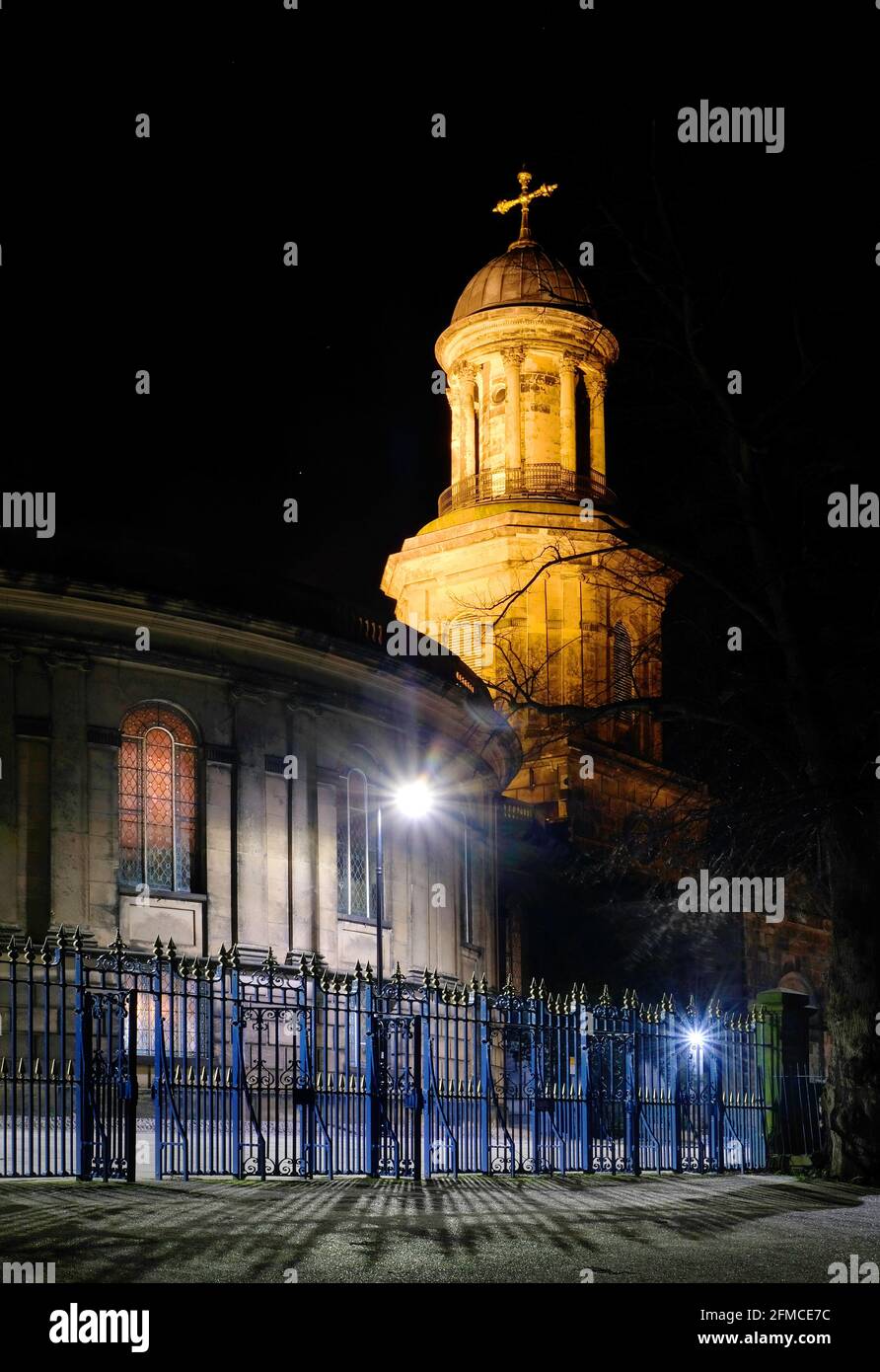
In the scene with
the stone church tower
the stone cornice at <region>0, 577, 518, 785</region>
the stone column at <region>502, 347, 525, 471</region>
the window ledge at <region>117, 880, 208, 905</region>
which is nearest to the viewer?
the stone cornice at <region>0, 577, 518, 785</region>

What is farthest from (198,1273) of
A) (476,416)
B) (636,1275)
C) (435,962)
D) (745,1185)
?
(476,416)

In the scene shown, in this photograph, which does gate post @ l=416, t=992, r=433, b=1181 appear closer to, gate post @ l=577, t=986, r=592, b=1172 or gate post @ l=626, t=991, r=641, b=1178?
gate post @ l=577, t=986, r=592, b=1172

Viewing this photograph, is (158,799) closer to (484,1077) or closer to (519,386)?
(484,1077)

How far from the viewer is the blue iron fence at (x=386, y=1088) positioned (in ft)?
56.9

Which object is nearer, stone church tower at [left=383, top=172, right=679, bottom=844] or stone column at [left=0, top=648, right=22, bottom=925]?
stone column at [left=0, top=648, right=22, bottom=925]

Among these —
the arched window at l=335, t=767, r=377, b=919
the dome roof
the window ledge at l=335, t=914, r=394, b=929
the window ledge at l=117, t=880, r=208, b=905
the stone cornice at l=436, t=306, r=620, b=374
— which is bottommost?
the window ledge at l=335, t=914, r=394, b=929

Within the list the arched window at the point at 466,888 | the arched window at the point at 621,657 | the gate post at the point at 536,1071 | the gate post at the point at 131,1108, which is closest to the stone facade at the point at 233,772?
the arched window at the point at 466,888

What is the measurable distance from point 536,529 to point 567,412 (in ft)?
16.2

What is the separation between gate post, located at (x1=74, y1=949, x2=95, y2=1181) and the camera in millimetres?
16906

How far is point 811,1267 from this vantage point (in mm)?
11992

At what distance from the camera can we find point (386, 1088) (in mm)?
19500

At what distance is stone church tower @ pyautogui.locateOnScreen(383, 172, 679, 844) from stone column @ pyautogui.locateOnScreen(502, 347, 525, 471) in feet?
0.14

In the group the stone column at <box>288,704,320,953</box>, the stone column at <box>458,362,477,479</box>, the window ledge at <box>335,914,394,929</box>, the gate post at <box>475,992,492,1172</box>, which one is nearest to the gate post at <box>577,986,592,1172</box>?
the gate post at <box>475,992,492,1172</box>

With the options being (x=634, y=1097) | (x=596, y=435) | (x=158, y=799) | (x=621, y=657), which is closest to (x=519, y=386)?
(x=596, y=435)
